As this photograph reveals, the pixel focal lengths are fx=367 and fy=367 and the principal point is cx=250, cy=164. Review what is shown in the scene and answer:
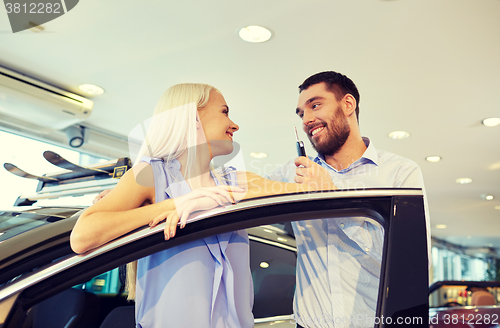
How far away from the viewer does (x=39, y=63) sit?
331 cm

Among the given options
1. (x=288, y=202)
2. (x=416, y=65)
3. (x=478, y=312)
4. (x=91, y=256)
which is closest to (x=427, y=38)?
(x=416, y=65)

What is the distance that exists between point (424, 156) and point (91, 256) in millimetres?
5512

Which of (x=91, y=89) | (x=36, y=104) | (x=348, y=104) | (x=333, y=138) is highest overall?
(x=91, y=89)

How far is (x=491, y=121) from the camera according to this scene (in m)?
4.16

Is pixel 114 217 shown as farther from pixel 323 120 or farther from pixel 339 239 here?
pixel 323 120

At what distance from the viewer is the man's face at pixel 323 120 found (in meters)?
1.46

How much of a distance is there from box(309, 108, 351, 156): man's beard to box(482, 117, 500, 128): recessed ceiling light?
3473 mm

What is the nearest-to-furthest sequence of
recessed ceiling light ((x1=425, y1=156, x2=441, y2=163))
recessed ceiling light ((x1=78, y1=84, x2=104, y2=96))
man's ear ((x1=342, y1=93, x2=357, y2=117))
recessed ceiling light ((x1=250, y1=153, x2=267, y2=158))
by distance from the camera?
man's ear ((x1=342, y1=93, x2=357, y2=117)) < recessed ceiling light ((x1=78, y1=84, x2=104, y2=96)) < recessed ceiling light ((x1=425, y1=156, x2=441, y2=163)) < recessed ceiling light ((x1=250, y1=153, x2=267, y2=158))

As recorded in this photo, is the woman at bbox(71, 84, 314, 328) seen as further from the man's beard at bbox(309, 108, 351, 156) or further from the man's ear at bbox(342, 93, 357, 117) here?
the man's ear at bbox(342, 93, 357, 117)

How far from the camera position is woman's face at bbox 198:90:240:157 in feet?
3.93

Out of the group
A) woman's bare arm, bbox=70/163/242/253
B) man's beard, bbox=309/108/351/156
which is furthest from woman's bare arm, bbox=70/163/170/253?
man's beard, bbox=309/108/351/156

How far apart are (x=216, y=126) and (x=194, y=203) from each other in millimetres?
464

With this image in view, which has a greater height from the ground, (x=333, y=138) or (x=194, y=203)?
(x=333, y=138)

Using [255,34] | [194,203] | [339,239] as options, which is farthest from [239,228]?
[255,34]
